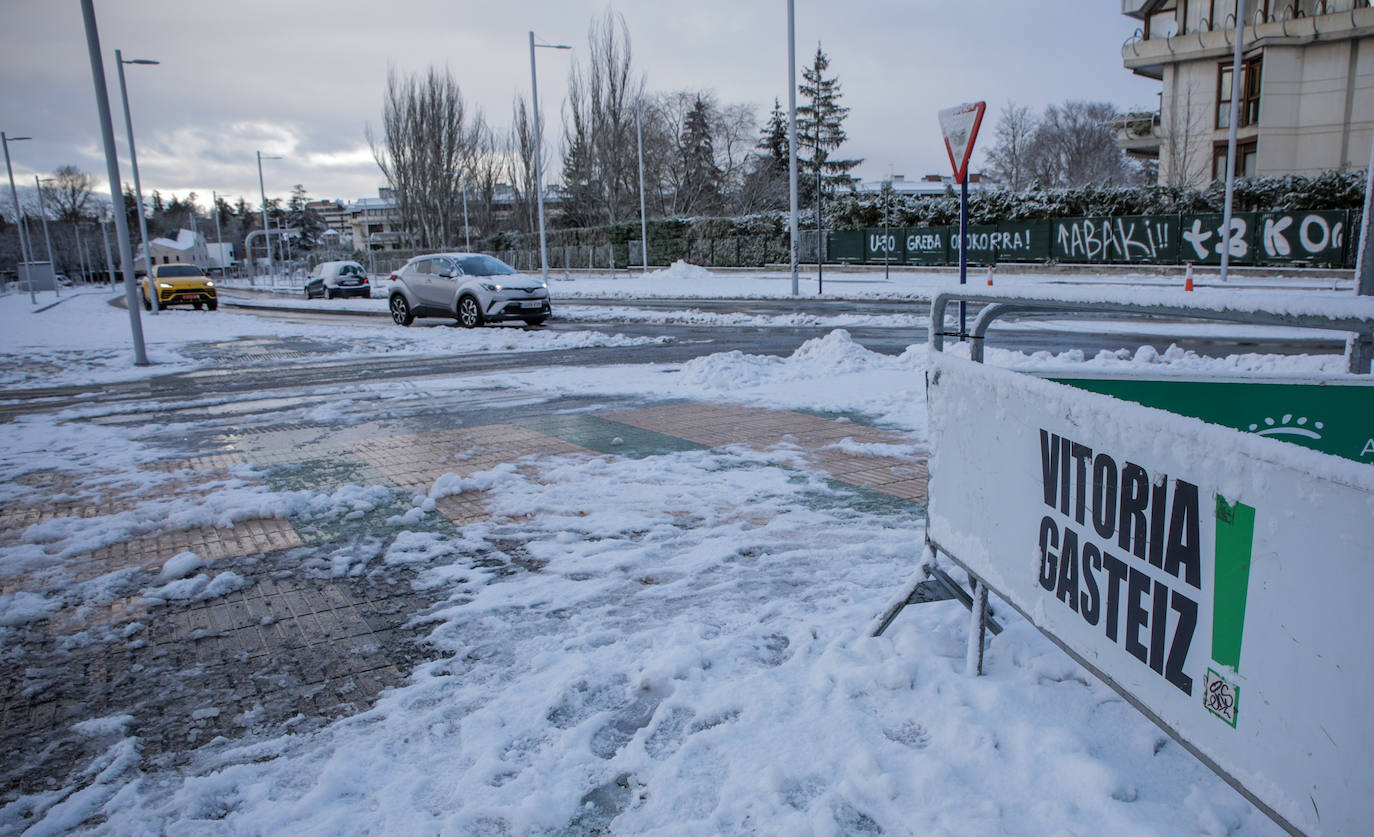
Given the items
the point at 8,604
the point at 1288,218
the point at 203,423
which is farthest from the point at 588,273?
the point at 8,604

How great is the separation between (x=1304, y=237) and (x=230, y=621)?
30010mm

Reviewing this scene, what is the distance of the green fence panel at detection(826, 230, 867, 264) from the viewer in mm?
37281

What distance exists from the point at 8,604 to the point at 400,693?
230 centimetres

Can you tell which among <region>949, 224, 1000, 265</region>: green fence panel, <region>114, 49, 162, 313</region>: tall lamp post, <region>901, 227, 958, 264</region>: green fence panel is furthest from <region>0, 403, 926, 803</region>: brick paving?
<region>901, 227, 958, 264</region>: green fence panel

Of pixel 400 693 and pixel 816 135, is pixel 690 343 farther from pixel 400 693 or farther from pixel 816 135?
pixel 816 135

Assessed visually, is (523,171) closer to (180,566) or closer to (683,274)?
(683,274)

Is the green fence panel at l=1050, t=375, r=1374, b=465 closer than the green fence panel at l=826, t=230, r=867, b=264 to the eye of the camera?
Yes

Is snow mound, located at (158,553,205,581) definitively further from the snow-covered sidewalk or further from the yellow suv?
the yellow suv

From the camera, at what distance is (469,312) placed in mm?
19312

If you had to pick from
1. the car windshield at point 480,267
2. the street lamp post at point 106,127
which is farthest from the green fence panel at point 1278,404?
the car windshield at point 480,267

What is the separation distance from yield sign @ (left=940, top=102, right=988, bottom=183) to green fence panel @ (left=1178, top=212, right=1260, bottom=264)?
20.7m

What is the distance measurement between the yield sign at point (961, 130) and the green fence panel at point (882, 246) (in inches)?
1002

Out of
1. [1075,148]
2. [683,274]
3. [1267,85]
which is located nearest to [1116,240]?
[1267,85]

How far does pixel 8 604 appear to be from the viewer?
400 centimetres
